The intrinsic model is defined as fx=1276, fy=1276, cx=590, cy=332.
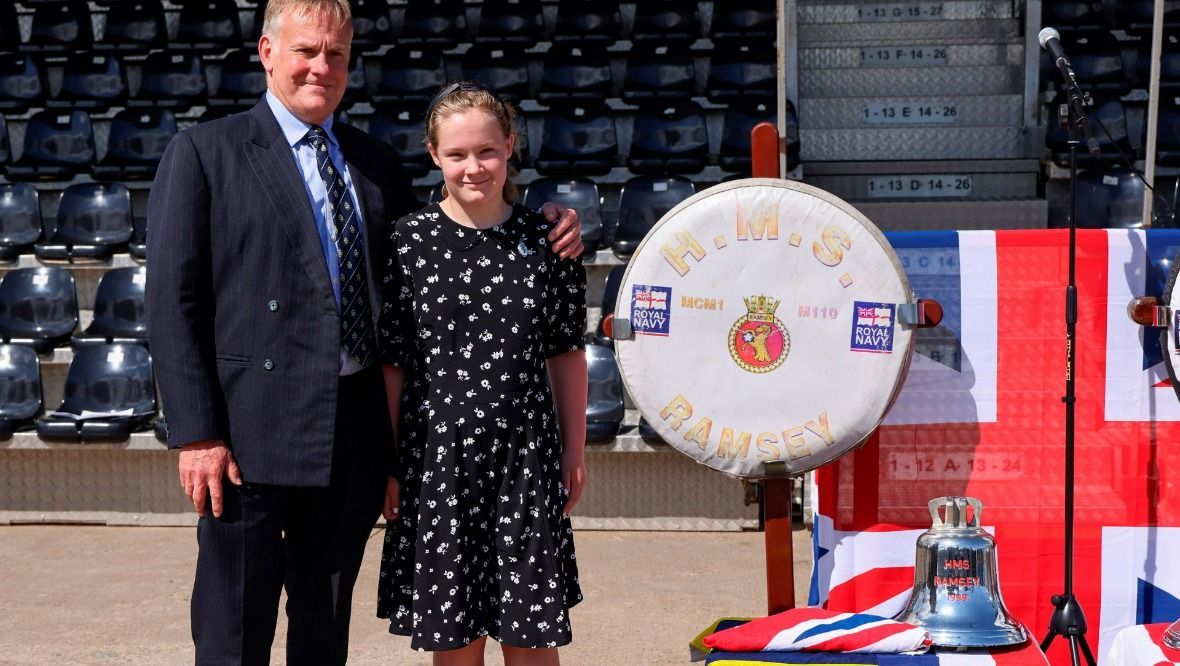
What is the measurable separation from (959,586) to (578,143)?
16.2 feet

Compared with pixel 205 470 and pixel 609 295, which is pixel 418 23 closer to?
pixel 609 295

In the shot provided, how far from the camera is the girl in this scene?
233 centimetres

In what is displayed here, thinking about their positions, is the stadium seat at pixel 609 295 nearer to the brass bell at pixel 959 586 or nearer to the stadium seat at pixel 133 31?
the brass bell at pixel 959 586

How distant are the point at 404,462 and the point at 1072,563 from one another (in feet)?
4.99

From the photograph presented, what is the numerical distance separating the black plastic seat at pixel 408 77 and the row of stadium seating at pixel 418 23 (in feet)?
1.32

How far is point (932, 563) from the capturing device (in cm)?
266

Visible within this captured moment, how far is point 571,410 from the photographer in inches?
→ 99.4

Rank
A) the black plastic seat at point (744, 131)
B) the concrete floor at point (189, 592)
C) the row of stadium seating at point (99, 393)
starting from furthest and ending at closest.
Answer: the black plastic seat at point (744, 131), the row of stadium seating at point (99, 393), the concrete floor at point (189, 592)

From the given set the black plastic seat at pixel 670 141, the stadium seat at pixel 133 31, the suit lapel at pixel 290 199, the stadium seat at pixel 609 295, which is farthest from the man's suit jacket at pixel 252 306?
the stadium seat at pixel 133 31

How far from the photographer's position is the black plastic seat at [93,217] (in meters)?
6.36

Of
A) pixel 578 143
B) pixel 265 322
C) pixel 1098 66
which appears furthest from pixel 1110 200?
pixel 265 322

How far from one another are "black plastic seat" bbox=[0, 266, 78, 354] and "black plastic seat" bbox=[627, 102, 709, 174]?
3042 mm

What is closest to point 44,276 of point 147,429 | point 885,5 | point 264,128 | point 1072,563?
point 147,429

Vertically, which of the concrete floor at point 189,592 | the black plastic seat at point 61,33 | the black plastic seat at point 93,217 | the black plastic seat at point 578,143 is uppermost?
the black plastic seat at point 61,33
